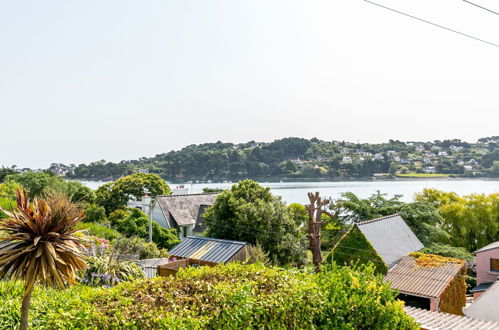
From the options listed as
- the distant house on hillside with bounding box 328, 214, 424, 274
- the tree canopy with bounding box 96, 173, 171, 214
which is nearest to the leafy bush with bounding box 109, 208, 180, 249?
the tree canopy with bounding box 96, 173, 171, 214

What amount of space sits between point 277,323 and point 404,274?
1413cm

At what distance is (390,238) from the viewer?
779 inches

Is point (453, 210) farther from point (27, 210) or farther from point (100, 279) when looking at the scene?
point (27, 210)

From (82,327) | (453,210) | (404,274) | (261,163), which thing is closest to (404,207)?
(453,210)

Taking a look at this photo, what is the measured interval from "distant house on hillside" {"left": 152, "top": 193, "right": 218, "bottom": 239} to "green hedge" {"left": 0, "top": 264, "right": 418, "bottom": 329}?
26456 millimetres

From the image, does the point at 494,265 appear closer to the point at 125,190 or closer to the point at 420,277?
the point at 420,277

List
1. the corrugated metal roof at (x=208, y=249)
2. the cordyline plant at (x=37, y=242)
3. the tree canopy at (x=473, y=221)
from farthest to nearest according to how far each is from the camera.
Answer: the tree canopy at (x=473, y=221)
the corrugated metal roof at (x=208, y=249)
the cordyline plant at (x=37, y=242)

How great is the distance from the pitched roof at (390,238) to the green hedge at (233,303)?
12827mm

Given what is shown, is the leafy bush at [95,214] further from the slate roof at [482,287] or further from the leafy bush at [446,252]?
the slate roof at [482,287]

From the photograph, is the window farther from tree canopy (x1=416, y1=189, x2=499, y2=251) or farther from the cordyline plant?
the cordyline plant

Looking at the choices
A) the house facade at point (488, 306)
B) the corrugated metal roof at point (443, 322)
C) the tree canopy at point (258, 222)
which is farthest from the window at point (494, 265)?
the corrugated metal roof at point (443, 322)

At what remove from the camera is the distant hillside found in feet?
229

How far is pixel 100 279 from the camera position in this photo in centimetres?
1027

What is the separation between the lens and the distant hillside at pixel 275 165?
229 ft
